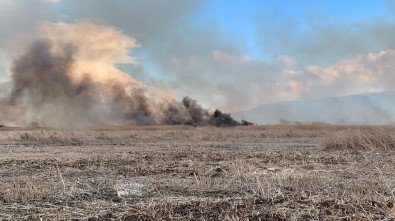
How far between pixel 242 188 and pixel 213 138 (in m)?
40.2

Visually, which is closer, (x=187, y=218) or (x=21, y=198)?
(x=187, y=218)

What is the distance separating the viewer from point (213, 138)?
49.6m

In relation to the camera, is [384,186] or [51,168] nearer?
[384,186]

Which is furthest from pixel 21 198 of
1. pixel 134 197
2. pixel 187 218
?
pixel 187 218

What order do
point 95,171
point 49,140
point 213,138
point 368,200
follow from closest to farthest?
1. point 368,200
2. point 95,171
3. point 49,140
4. point 213,138

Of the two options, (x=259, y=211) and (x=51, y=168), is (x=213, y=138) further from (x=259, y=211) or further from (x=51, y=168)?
(x=259, y=211)

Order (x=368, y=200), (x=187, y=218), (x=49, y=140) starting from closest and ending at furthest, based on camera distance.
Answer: (x=187, y=218)
(x=368, y=200)
(x=49, y=140)

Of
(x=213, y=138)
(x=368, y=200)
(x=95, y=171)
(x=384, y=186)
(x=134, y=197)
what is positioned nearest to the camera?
(x=368, y=200)

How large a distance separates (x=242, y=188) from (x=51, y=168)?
8.15 meters

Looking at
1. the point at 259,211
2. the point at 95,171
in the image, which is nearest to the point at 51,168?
the point at 95,171

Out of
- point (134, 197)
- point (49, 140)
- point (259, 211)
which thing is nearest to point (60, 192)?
point (134, 197)

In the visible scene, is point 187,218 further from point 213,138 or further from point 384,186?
point 213,138

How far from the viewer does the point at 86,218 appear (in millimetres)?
6633

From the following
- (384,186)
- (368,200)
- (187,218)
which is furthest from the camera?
(384,186)
